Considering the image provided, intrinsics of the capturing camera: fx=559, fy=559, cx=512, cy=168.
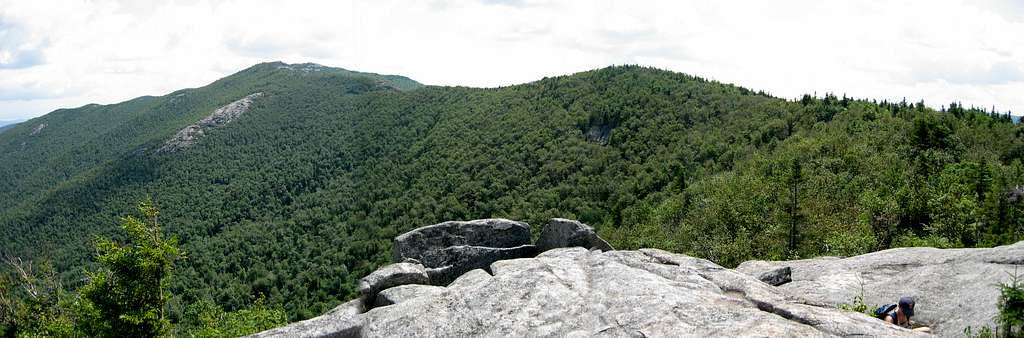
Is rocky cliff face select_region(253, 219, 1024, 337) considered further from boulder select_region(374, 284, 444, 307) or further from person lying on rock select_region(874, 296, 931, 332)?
person lying on rock select_region(874, 296, 931, 332)

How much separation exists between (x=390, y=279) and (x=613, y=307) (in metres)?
9.51

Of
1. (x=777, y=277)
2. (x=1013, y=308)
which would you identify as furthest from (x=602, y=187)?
(x=1013, y=308)

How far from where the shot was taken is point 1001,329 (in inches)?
550

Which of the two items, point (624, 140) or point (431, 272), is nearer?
point (431, 272)

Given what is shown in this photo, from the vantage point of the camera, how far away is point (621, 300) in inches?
591

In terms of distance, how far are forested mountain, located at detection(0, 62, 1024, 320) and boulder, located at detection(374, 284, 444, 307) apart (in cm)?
2952

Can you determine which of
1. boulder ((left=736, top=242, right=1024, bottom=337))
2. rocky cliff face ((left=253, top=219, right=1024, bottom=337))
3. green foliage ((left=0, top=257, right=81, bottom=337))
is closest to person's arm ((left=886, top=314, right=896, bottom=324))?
boulder ((left=736, top=242, right=1024, bottom=337))

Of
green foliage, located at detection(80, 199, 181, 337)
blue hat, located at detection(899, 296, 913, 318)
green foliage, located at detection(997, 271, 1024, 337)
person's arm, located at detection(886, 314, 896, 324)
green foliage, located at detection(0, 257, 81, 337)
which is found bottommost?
green foliage, located at detection(0, 257, 81, 337)

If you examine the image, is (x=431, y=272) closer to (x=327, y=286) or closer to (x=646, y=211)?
(x=646, y=211)

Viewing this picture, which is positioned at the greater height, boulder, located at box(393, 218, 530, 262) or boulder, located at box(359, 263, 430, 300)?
boulder, located at box(393, 218, 530, 262)

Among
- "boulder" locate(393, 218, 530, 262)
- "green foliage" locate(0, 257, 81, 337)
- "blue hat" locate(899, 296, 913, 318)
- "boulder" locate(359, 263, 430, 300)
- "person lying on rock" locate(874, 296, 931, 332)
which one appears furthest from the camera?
"green foliage" locate(0, 257, 81, 337)

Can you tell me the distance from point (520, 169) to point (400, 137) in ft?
226

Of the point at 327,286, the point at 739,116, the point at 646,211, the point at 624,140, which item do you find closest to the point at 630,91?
the point at 624,140

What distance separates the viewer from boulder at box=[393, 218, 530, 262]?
2580 centimetres
